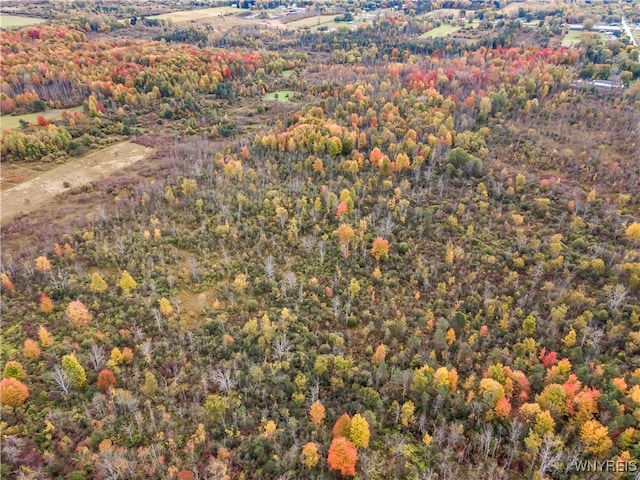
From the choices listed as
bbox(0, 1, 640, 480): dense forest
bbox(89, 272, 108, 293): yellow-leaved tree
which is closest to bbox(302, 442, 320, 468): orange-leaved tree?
bbox(0, 1, 640, 480): dense forest

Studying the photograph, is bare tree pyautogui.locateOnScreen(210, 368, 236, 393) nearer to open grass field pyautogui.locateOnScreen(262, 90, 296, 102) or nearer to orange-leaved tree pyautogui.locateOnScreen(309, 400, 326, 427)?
orange-leaved tree pyautogui.locateOnScreen(309, 400, 326, 427)

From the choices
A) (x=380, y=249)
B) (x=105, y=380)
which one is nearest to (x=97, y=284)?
(x=105, y=380)

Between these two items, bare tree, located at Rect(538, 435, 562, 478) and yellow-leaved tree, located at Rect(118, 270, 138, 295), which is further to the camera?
yellow-leaved tree, located at Rect(118, 270, 138, 295)

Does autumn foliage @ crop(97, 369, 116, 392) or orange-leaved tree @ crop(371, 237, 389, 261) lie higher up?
orange-leaved tree @ crop(371, 237, 389, 261)

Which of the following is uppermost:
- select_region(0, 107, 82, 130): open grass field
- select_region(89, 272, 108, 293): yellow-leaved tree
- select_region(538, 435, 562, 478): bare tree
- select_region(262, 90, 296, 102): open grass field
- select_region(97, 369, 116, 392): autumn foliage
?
select_region(0, 107, 82, 130): open grass field

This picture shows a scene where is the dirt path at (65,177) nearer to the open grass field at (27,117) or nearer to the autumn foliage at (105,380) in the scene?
the open grass field at (27,117)

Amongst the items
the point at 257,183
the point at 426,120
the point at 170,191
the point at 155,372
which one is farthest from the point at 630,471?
the point at 426,120

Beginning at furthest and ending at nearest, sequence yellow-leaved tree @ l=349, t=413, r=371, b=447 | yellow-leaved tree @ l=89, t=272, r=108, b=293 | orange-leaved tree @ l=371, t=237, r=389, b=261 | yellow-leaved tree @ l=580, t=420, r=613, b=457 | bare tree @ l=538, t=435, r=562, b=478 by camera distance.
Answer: orange-leaved tree @ l=371, t=237, r=389, b=261, yellow-leaved tree @ l=89, t=272, r=108, b=293, yellow-leaved tree @ l=349, t=413, r=371, b=447, yellow-leaved tree @ l=580, t=420, r=613, b=457, bare tree @ l=538, t=435, r=562, b=478
